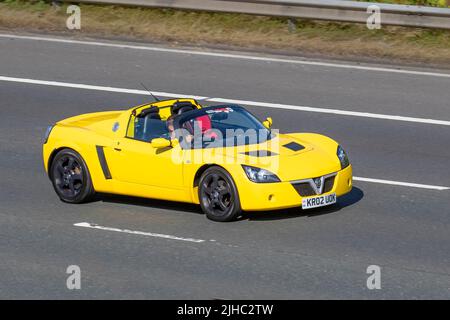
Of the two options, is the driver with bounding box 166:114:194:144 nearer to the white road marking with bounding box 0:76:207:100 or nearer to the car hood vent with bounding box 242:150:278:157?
the car hood vent with bounding box 242:150:278:157

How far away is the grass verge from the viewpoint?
69.8ft

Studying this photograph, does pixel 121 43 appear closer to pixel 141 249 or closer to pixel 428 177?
pixel 428 177

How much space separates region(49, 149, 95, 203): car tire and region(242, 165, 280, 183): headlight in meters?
2.26

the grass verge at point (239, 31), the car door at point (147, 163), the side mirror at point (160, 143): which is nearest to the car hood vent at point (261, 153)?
the car door at point (147, 163)

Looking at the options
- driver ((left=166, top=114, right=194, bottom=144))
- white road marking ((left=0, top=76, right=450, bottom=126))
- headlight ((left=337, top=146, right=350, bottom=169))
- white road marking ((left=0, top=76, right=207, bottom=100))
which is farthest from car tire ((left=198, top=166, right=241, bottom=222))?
white road marking ((left=0, top=76, right=207, bottom=100))

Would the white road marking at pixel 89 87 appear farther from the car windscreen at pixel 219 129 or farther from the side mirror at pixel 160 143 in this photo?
the side mirror at pixel 160 143

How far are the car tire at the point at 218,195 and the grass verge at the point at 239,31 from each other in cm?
834

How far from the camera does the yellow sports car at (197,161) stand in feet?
43.6

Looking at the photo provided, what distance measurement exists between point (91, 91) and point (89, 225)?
6.31 meters

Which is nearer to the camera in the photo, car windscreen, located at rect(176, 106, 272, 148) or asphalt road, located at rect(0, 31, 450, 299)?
asphalt road, located at rect(0, 31, 450, 299)

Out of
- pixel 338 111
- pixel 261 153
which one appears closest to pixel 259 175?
pixel 261 153
